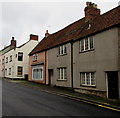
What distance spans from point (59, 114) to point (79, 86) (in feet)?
28.0

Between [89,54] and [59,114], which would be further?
[89,54]

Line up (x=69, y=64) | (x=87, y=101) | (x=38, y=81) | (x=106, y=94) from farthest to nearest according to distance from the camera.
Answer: (x=38, y=81) < (x=69, y=64) < (x=106, y=94) < (x=87, y=101)

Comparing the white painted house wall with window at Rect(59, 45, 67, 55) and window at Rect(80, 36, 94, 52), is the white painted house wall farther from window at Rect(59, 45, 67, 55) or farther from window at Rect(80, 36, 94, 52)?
window at Rect(80, 36, 94, 52)

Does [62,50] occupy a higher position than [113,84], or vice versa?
[62,50]

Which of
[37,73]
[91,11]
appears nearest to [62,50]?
[91,11]

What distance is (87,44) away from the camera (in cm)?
1597

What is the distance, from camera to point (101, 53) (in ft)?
45.8

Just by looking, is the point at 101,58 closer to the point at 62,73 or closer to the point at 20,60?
the point at 62,73

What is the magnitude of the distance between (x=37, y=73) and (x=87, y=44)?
13423 mm

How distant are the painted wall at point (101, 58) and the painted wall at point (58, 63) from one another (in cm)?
216

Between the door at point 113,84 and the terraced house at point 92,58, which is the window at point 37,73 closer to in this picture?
the terraced house at point 92,58

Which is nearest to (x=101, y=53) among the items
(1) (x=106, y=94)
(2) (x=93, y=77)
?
(2) (x=93, y=77)

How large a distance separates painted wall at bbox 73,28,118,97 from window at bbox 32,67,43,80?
33.8 feet

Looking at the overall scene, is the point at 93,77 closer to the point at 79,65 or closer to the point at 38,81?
the point at 79,65
